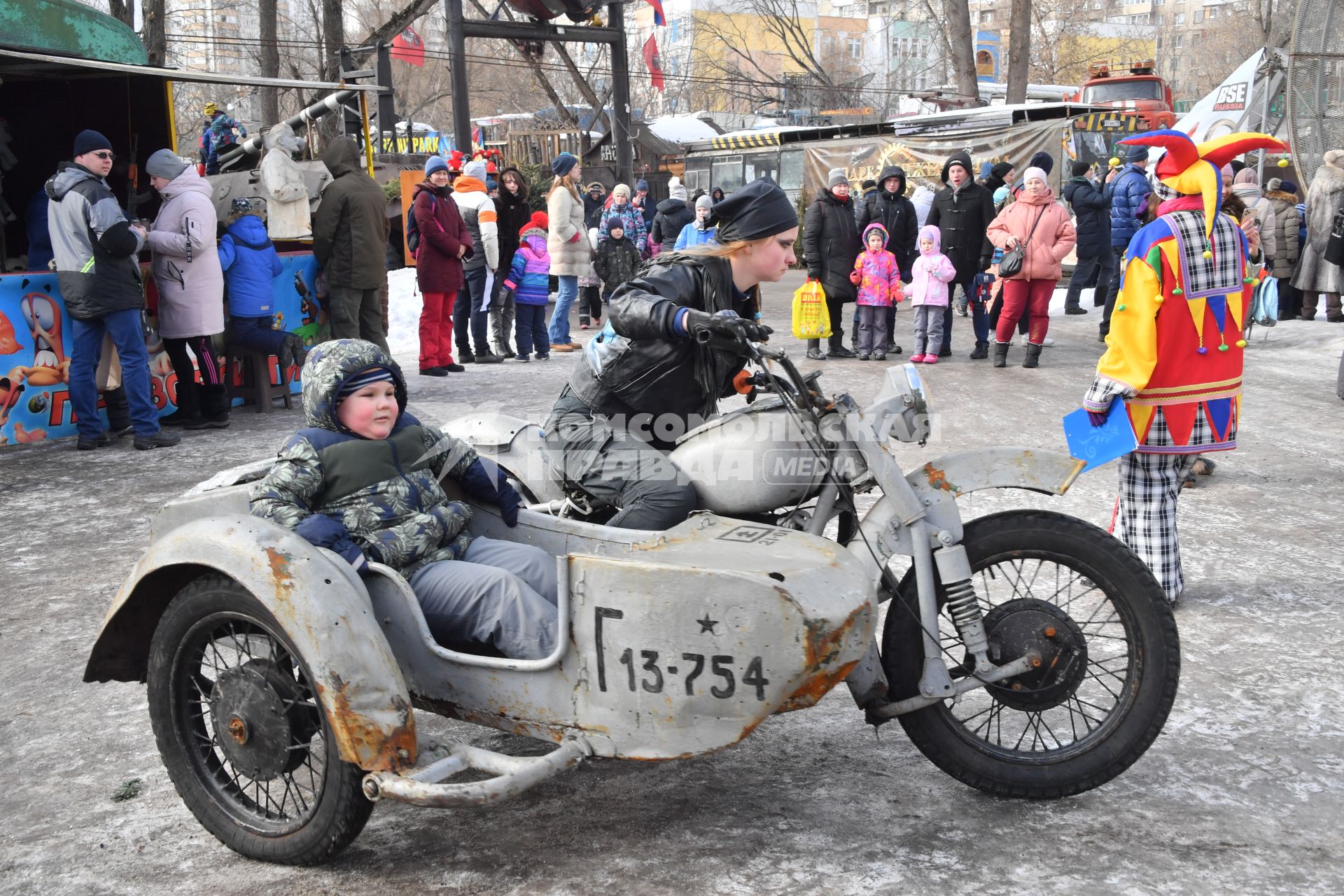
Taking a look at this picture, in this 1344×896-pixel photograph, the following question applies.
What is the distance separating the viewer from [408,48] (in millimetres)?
23422

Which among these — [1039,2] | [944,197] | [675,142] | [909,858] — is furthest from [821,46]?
[909,858]

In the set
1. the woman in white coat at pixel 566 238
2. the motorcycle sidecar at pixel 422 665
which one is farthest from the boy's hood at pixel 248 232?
the motorcycle sidecar at pixel 422 665

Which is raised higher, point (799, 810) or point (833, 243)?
point (833, 243)

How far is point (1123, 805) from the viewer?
10.9 feet

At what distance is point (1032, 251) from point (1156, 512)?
262 inches

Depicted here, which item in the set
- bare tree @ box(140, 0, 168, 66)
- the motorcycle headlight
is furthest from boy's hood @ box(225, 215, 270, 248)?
bare tree @ box(140, 0, 168, 66)

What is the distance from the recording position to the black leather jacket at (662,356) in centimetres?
365

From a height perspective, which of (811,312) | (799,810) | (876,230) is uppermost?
(876,230)

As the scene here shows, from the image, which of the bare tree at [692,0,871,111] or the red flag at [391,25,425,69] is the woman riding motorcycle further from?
the bare tree at [692,0,871,111]

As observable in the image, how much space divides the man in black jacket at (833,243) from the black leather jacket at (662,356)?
8.33m

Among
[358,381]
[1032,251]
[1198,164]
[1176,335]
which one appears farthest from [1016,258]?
[358,381]

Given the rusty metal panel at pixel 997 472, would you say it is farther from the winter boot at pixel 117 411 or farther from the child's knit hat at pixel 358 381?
the winter boot at pixel 117 411

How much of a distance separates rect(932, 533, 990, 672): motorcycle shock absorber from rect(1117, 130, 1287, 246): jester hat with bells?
2.41 metres

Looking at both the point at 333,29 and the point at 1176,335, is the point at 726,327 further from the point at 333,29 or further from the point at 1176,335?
the point at 333,29
